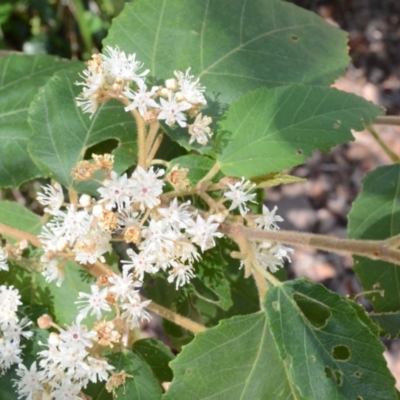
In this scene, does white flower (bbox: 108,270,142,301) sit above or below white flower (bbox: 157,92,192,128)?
below

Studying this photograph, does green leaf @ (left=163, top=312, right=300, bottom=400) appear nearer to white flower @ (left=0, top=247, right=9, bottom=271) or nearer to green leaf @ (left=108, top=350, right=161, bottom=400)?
green leaf @ (left=108, top=350, right=161, bottom=400)

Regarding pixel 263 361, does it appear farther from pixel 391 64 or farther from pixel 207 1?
pixel 391 64

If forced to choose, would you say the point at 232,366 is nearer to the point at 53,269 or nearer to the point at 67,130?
the point at 53,269

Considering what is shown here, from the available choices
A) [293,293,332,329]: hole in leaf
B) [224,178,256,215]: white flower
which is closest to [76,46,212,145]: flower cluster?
[224,178,256,215]: white flower

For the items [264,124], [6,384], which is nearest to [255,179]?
[264,124]

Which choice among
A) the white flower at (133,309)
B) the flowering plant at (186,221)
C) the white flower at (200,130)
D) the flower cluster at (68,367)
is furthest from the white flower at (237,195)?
the flower cluster at (68,367)

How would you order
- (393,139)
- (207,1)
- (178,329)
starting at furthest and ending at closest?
1. (393,139)
2. (178,329)
3. (207,1)

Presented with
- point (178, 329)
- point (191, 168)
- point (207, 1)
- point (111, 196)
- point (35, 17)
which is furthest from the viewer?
point (35, 17)
